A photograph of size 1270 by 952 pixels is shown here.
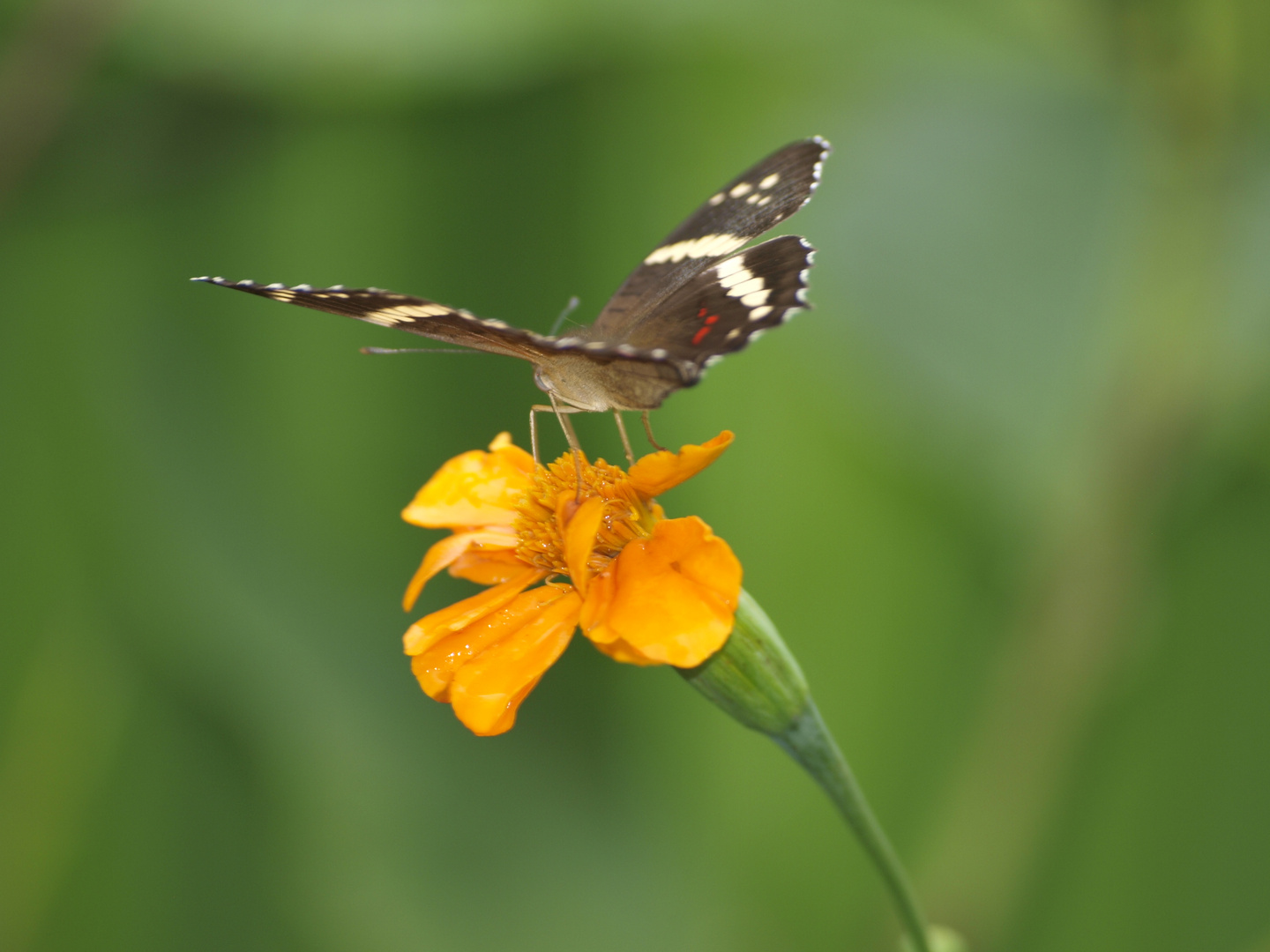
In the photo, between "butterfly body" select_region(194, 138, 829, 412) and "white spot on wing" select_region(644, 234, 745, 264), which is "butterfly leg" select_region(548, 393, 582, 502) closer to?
"butterfly body" select_region(194, 138, 829, 412)

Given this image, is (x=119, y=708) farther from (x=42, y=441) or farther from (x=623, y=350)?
(x=623, y=350)

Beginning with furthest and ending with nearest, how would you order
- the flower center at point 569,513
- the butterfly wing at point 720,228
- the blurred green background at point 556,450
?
the blurred green background at point 556,450 < the butterfly wing at point 720,228 < the flower center at point 569,513

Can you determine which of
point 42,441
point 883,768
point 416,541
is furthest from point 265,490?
point 883,768

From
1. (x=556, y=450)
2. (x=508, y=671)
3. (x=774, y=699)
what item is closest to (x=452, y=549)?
(x=508, y=671)

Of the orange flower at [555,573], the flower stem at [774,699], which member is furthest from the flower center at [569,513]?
the flower stem at [774,699]

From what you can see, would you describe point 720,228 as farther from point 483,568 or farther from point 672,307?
point 483,568

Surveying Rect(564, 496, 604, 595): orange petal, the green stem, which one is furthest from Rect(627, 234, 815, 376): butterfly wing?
the green stem

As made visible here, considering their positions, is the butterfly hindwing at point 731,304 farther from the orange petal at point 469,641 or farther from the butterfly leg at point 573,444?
the orange petal at point 469,641
